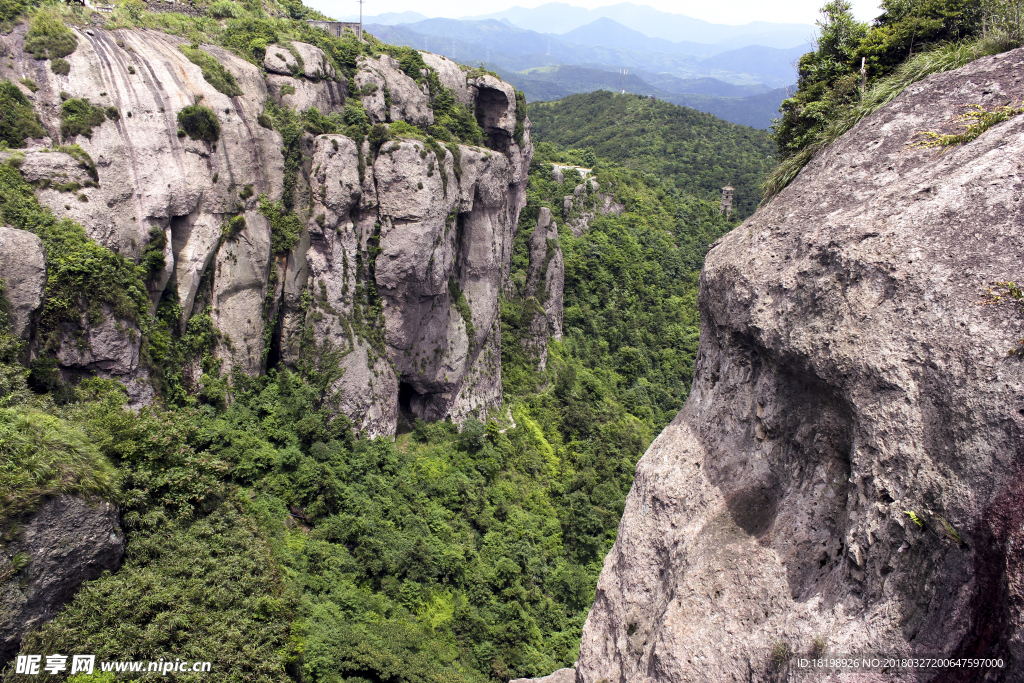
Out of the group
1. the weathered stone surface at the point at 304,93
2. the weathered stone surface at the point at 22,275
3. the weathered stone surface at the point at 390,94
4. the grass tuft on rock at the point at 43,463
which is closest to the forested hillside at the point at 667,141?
the weathered stone surface at the point at 390,94

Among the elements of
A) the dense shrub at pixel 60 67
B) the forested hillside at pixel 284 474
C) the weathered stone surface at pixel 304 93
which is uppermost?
the weathered stone surface at pixel 304 93

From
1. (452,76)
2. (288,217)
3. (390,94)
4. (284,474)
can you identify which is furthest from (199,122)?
(452,76)

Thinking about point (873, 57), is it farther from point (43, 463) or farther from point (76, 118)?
point (76, 118)

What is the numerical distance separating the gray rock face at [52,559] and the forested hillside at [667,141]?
210ft

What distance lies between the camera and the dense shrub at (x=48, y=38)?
17.5 meters

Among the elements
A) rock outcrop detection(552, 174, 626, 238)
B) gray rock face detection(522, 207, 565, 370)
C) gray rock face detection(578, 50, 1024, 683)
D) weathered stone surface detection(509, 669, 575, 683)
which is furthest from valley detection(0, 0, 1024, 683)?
rock outcrop detection(552, 174, 626, 238)

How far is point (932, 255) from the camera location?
6465 millimetres

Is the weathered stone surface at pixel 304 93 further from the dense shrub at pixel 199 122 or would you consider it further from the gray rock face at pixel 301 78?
the dense shrub at pixel 199 122

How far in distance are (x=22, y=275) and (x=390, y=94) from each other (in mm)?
16285

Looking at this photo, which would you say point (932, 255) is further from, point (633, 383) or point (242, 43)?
point (633, 383)

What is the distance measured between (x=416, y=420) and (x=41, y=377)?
14917mm

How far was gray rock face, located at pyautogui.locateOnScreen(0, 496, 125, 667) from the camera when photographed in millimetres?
10398

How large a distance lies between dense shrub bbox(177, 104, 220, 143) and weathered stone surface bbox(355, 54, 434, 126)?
271 inches

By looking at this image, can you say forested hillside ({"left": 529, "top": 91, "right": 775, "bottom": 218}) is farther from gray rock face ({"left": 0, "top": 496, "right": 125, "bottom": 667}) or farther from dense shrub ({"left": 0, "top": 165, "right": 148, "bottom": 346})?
gray rock face ({"left": 0, "top": 496, "right": 125, "bottom": 667})
